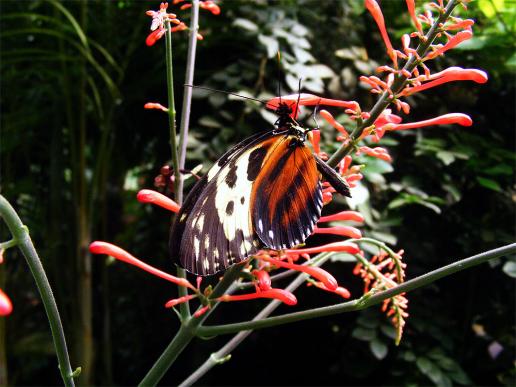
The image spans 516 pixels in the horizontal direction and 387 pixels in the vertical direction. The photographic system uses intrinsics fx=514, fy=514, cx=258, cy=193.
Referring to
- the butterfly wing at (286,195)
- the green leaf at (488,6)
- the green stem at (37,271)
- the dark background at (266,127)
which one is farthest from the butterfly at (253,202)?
the green leaf at (488,6)

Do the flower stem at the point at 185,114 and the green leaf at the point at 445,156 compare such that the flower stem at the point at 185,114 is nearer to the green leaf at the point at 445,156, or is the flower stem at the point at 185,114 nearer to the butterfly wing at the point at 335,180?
the butterfly wing at the point at 335,180

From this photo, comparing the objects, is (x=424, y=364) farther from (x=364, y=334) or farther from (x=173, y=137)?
(x=173, y=137)

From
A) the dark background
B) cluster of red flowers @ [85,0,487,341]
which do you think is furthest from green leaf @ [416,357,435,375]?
cluster of red flowers @ [85,0,487,341]

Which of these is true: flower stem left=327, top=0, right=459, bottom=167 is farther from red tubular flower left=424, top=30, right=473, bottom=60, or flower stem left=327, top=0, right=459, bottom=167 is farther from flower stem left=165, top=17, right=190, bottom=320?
flower stem left=165, top=17, right=190, bottom=320

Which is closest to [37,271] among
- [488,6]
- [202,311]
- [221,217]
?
[202,311]

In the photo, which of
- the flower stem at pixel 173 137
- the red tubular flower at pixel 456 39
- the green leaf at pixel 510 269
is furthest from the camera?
the green leaf at pixel 510 269

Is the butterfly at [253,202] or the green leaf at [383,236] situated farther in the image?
the green leaf at [383,236]

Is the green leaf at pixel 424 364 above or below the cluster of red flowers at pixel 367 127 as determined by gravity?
below

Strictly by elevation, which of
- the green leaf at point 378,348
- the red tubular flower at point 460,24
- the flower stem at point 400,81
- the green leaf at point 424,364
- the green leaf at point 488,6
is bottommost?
the green leaf at point 424,364
